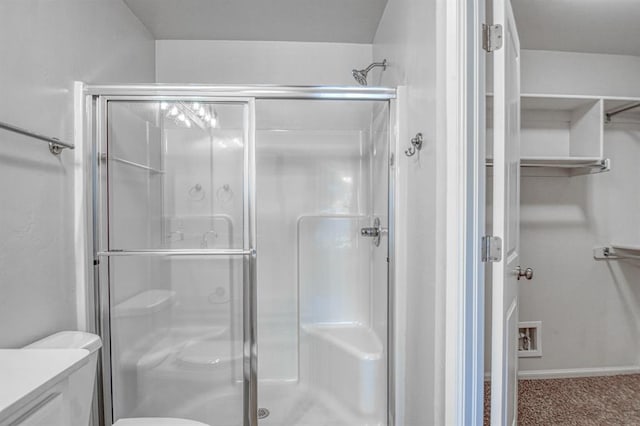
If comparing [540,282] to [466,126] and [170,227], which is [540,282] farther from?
[170,227]

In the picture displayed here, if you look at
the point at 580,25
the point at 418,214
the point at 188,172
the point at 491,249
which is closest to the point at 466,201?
the point at 491,249

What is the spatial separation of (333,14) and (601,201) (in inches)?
85.4

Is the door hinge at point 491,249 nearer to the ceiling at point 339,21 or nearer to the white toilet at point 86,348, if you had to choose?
the white toilet at point 86,348

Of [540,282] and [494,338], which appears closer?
[494,338]

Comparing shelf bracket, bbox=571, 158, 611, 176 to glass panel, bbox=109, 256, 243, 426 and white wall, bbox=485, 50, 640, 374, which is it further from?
glass panel, bbox=109, 256, 243, 426

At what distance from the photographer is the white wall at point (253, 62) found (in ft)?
8.55

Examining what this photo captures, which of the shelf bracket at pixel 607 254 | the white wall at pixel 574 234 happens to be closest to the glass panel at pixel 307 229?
the white wall at pixel 574 234

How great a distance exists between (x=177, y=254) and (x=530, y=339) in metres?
2.32

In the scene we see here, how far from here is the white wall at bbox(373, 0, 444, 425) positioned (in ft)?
4.39

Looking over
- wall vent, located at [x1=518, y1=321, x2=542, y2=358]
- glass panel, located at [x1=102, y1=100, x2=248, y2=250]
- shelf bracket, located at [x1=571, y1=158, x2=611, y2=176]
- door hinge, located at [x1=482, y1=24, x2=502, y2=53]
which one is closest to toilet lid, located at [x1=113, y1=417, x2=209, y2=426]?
glass panel, located at [x1=102, y1=100, x2=248, y2=250]

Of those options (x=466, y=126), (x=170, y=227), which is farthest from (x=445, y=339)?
(x=170, y=227)

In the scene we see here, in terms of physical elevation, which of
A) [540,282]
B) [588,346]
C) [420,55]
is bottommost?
[588,346]

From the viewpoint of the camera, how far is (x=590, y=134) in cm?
212

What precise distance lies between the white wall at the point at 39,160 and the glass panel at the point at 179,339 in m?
0.28
